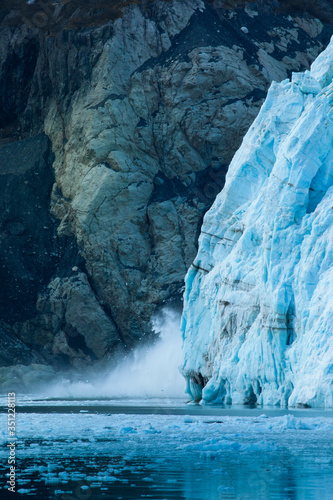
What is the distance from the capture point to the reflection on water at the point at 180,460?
350 inches

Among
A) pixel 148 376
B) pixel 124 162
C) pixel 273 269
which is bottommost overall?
pixel 148 376

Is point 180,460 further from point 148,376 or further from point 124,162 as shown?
point 124,162

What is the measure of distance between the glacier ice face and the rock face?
21.7 meters

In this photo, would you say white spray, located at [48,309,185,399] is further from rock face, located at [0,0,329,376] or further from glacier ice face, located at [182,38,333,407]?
glacier ice face, located at [182,38,333,407]

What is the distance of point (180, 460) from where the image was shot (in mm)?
11406

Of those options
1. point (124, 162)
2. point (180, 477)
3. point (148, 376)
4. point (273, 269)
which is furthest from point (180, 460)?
point (124, 162)

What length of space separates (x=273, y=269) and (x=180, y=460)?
1402 cm

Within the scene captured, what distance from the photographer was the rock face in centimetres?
5322

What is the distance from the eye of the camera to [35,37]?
211 feet

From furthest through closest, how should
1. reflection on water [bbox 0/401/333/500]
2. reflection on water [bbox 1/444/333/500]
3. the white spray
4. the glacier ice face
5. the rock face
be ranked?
1. the rock face
2. the white spray
3. the glacier ice face
4. reflection on water [bbox 0/401/333/500]
5. reflection on water [bbox 1/444/333/500]

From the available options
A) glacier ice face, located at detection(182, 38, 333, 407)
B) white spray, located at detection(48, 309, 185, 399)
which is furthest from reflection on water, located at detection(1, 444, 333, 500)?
white spray, located at detection(48, 309, 185, 399)

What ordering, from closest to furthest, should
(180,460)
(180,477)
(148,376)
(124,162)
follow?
(180,477) → (180,460) → (148,376) → (124,162)

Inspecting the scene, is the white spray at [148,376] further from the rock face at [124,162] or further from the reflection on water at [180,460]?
the reflection on water at [180,460]

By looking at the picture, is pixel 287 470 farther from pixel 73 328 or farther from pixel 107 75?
pixel 107 75
